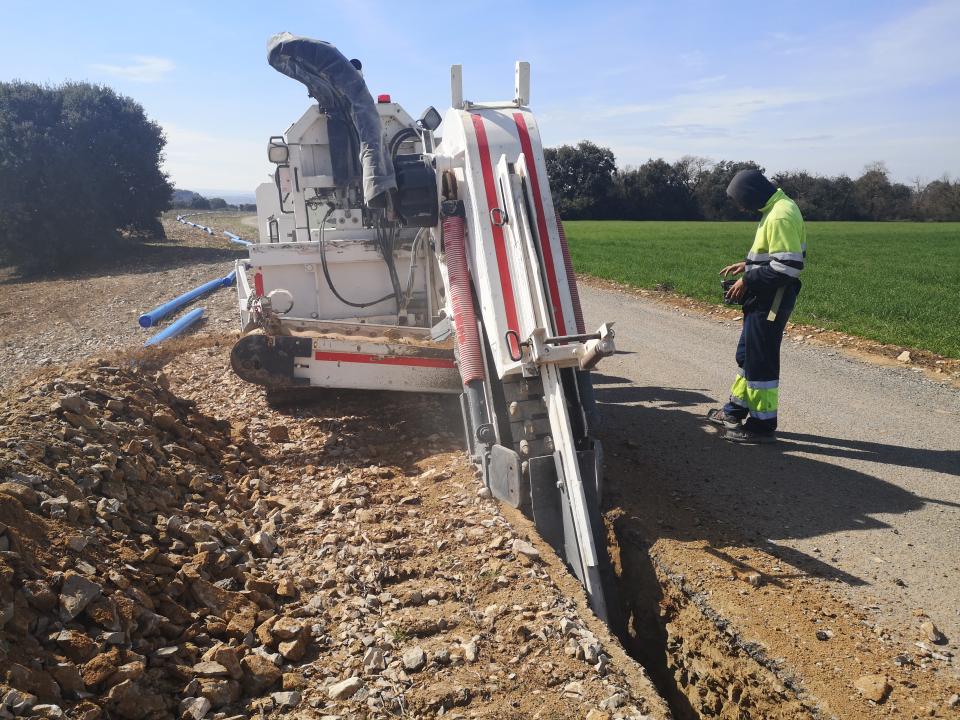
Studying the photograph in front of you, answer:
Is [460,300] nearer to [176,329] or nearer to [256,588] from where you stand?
[256,588]

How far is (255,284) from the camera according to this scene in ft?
21.8

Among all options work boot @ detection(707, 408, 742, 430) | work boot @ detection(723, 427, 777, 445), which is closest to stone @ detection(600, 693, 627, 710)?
work boot @ detection(723, 427, 777, 445)

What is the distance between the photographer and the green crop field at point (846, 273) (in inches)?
420

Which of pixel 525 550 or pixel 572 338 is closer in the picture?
pixel 572 338

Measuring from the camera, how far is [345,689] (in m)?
3.22

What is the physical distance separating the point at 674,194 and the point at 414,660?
5330cm

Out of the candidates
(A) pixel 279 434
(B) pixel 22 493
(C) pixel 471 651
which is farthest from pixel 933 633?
(A) pixel 279 434

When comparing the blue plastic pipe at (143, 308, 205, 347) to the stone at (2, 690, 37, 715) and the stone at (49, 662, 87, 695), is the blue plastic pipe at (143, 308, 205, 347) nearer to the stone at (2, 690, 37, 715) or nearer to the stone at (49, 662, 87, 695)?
the stone at (49, 662, 87, 695)

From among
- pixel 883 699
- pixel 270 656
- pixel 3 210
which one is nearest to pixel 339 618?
pixel 270 656

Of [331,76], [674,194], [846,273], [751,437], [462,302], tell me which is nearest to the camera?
[462,302]

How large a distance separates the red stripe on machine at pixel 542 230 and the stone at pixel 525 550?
1207 mm

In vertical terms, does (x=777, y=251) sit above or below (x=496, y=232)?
below

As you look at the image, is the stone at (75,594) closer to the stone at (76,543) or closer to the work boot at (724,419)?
the stone at (76,543)

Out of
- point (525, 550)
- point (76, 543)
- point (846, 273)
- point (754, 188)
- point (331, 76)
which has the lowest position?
point (525, 550)
